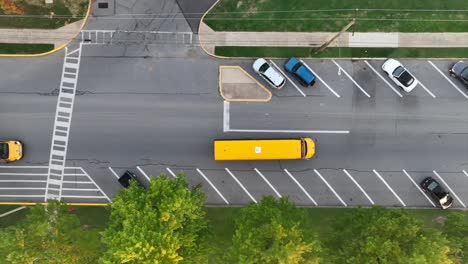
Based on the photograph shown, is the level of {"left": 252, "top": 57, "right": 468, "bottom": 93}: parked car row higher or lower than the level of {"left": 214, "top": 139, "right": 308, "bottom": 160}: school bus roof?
higher

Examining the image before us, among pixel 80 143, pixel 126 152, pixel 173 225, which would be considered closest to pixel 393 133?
pixel 173 225

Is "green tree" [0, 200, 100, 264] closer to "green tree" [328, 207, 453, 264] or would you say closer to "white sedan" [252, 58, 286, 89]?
"green tree" [328, 207, 453, 264]

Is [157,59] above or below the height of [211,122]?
above

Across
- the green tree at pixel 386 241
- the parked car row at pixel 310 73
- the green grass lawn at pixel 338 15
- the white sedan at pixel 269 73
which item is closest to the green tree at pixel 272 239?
the green tree at pixel 386 241

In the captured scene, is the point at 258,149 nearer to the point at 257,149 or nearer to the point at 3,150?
the point at 257,149

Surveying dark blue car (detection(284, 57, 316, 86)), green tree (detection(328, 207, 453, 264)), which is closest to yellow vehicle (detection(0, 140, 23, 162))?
dark blue car (detection(284, 57, 316, 86))

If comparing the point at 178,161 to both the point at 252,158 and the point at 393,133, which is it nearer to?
the point at 252,158

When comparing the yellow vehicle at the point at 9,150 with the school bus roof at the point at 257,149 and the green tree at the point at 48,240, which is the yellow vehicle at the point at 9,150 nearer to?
the green tree at the point at 48,240
